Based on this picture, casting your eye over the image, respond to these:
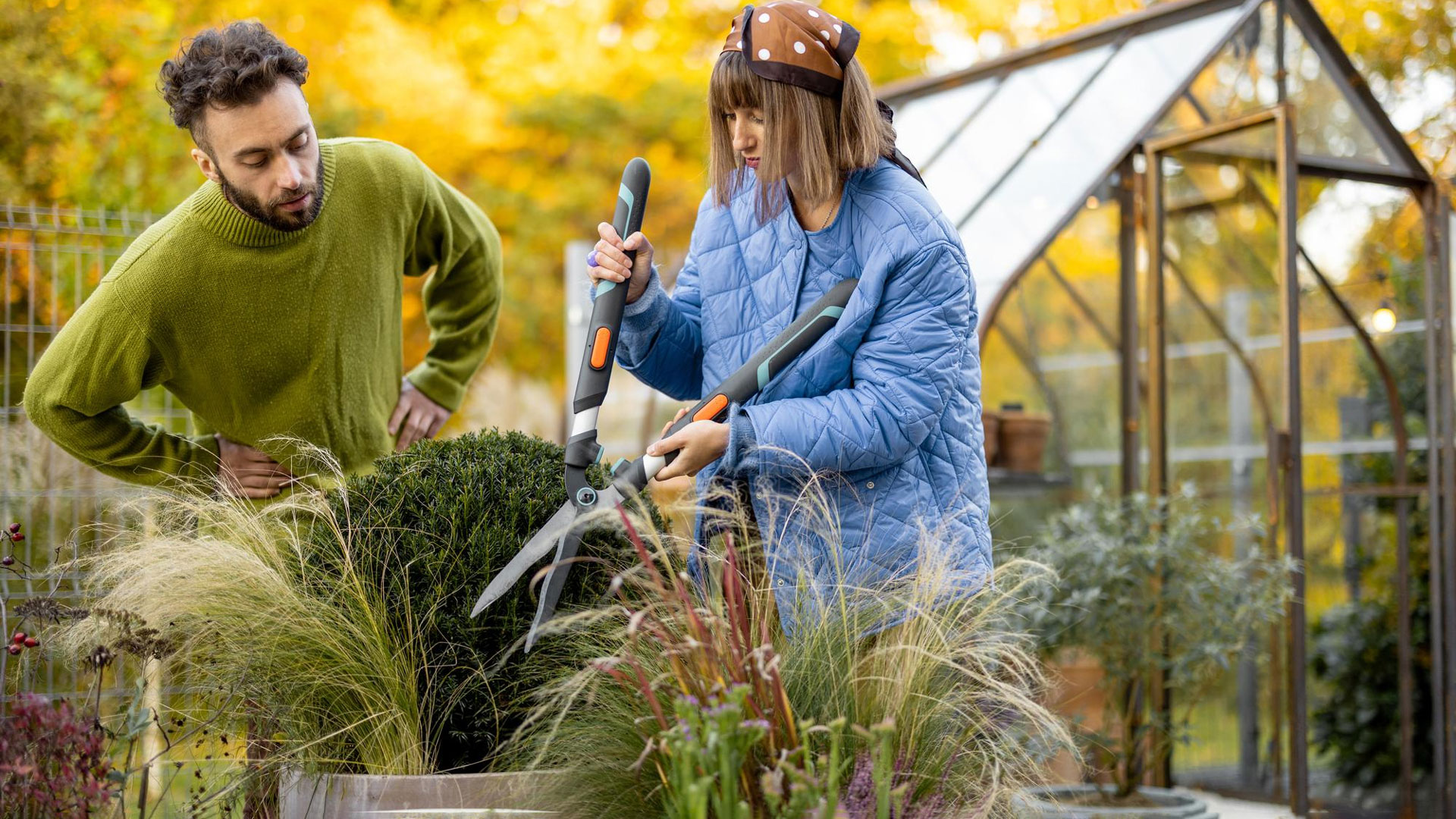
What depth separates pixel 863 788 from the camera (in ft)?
5.73

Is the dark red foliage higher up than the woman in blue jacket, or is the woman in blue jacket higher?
the woman in blue jacket

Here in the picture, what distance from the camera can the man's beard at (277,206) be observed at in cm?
271

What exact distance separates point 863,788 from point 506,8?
39.2 ft

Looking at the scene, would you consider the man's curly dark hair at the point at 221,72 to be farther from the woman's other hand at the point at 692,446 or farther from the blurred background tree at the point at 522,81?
the blurred background tree at the point at 522,81

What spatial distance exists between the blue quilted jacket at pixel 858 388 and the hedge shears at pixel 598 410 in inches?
1.3

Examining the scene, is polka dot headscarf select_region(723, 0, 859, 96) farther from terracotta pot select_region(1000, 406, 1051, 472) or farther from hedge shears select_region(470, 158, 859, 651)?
terracotta pot select_region(1000, 406, 1051, 472)

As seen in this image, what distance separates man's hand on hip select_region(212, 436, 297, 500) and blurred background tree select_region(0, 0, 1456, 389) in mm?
6566

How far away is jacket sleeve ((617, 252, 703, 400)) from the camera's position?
7.83 feet

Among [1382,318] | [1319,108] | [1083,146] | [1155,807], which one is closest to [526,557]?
[1155,807]

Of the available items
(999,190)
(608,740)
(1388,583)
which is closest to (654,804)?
(608,740)

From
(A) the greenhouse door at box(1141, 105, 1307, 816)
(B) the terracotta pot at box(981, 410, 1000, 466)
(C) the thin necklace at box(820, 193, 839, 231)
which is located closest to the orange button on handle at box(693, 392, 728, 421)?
(C) the thin necklace at box(820, 193, 839, 231)

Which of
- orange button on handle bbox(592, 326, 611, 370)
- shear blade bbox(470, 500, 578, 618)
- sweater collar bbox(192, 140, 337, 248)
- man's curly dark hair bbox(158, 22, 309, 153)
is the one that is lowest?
shear blade bbox(470, 500, 578, 618)

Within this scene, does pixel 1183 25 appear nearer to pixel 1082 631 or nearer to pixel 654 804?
pixel 1082 631

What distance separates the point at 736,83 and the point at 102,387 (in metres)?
1.46
